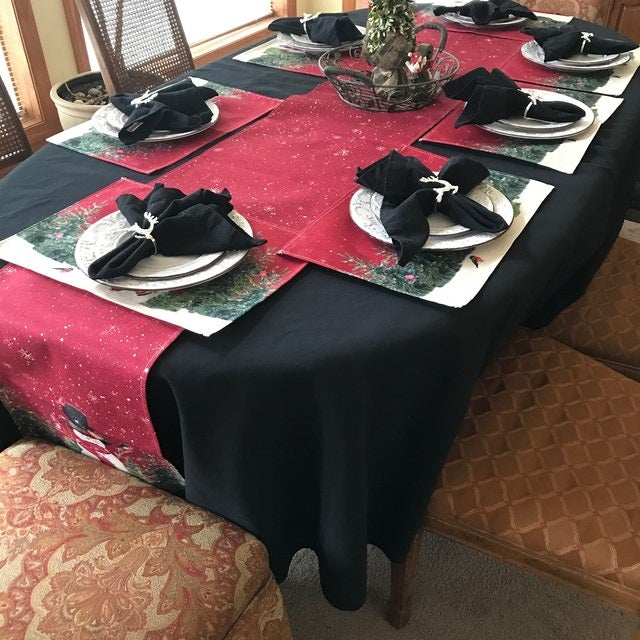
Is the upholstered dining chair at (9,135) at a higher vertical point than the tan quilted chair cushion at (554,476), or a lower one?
higher

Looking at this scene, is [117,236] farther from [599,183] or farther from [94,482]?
[599,183]

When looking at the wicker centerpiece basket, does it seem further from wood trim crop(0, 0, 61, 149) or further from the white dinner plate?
wood trim crop(0, 0, 61, 149)

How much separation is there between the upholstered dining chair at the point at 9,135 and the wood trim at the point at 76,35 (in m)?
0.89

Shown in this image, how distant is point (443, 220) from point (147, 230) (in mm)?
419

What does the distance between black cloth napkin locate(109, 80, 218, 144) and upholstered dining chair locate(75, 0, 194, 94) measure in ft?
1.55

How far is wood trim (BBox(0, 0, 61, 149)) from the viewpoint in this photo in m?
2.00

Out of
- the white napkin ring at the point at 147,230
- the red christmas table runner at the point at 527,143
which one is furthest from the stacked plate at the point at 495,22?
the white napkin ring at the point at 147,230

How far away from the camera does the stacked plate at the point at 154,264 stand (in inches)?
33.6

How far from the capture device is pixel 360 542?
3.01 feet

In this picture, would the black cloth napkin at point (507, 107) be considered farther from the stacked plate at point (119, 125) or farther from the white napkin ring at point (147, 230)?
the white napkin ring at point (147, 230)

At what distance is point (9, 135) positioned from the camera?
1.43 m

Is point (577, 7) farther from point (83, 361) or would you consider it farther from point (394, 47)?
point (83, 361)

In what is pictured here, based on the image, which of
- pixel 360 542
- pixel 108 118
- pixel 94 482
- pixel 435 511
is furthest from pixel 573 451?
pixel 108 118

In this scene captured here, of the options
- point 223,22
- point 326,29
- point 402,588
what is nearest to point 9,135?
point 326,29
